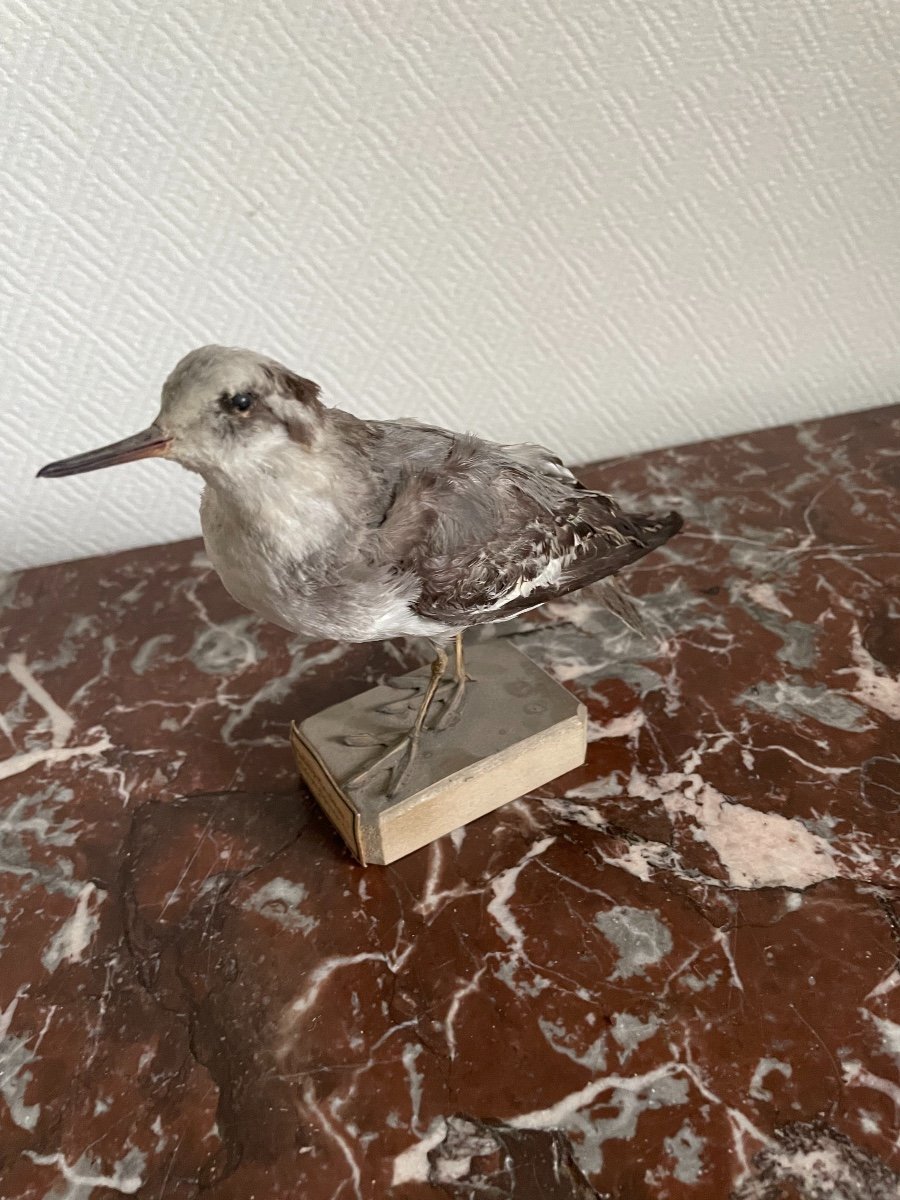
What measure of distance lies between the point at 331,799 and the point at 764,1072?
1.39 ft

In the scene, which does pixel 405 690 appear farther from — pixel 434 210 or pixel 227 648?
pixel 434 210

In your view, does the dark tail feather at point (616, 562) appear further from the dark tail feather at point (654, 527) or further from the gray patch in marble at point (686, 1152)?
the gray patch in marble at point (686, 1152)

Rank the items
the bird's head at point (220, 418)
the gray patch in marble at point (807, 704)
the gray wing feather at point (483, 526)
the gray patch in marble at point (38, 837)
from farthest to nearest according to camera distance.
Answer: the gray patch in marble at point (807, 704) → the gray patch in marble at point (38, 837) → the gray wing feather at point (483, 526) → the bird's head at point (220, 418)

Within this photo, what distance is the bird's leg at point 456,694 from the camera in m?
0.84

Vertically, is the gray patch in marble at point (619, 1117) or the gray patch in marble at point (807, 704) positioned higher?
the gray patch in marble at point (619, 1117)

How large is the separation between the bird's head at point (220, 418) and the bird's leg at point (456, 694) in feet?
0.99

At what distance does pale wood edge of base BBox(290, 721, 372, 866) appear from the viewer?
2.52 ft

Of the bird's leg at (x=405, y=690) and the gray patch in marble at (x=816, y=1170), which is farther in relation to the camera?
the bird's leg at (x=405, y=690)

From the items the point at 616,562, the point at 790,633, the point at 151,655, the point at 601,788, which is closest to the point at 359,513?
the point at 616,562

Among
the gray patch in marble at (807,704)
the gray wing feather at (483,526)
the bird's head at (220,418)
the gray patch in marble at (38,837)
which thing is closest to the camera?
the bird's head at (220,418)

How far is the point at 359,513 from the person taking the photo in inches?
25.8

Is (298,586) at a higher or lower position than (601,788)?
higher

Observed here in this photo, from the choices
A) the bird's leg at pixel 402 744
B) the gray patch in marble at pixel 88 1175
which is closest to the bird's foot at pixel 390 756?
the bird's leg at pixel 402 744

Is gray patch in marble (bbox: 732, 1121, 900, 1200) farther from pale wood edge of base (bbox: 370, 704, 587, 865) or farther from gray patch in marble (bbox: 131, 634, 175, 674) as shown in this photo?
gray patch in marble (bbox: 131, 634, 175, 674)
